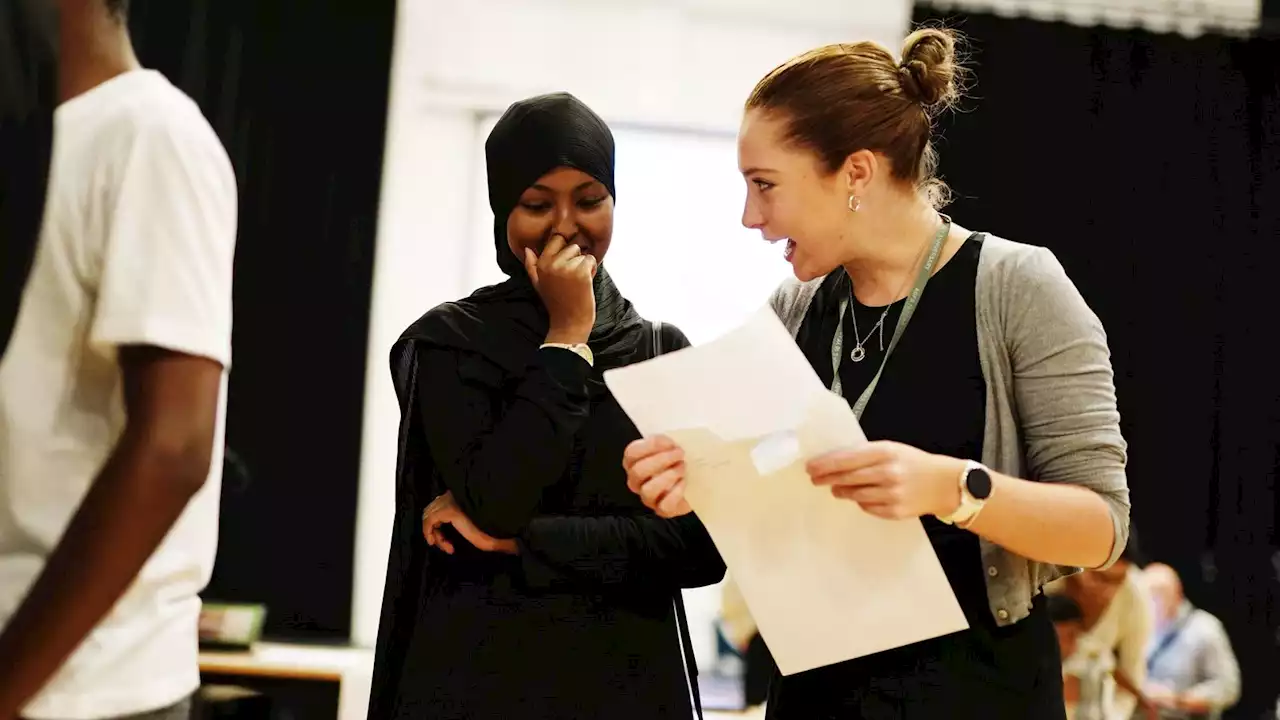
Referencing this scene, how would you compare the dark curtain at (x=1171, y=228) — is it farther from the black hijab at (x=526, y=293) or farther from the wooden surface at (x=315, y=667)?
the black hijab at (x=526, y=293)

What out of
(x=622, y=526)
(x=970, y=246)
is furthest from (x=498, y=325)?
(x=970, y=246)

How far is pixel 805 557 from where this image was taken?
987 millimetres

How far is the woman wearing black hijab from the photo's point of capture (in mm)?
1072

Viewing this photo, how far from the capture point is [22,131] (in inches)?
27.7

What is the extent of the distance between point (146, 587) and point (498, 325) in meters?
0.48

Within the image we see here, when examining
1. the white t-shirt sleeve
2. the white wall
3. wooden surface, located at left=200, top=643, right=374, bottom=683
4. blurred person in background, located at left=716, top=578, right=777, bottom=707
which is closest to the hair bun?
the white t-shirt sleeve

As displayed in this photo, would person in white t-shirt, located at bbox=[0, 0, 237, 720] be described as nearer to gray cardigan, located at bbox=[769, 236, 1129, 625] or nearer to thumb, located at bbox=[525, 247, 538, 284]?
thumb, located at bbox=[525, 247, 538, 284]

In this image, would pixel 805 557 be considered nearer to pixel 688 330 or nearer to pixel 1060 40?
pixel 688 330

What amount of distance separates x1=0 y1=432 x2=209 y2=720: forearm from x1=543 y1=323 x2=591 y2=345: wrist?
442mm

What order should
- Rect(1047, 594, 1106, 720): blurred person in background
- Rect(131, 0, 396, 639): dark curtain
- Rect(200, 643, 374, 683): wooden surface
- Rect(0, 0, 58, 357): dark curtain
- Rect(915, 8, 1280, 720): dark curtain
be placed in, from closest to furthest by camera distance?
Rect(0, 0, 58, 357): dark curtain → Rect(200, 643, 374, 683): wooden surface → Rect(1047, 594, 1106, 720): blurred person in background → Rect(131, 0, 396, 639): dark curtain → Rect(915, 8, 1280, 720): dark curtain

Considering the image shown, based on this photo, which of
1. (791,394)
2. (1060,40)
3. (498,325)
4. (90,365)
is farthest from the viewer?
(1060,40)

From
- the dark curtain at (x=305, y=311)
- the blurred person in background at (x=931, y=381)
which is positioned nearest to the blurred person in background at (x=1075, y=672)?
the dark curtain at (x=305, y=311)

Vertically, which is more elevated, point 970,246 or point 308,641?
point 970,246

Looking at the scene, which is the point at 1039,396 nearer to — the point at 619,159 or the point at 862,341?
the point at 862,341
